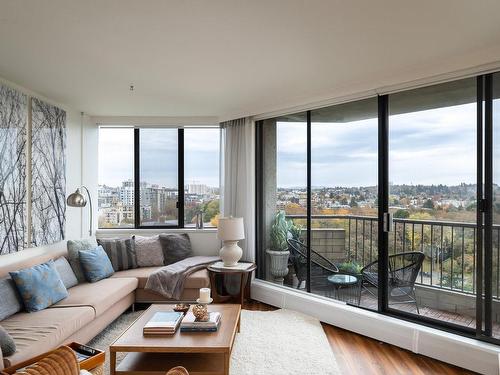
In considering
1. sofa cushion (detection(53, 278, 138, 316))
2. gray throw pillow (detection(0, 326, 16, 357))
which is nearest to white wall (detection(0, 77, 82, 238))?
sofa cushion (detection(53, 278, 138, 316))

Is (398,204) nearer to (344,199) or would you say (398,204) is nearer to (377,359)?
(344,199)

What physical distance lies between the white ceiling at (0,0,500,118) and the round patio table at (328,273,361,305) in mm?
1967

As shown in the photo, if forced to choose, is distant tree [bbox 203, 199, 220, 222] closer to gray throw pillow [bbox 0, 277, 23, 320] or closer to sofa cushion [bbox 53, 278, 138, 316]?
sofa cushion [bbox 53, 278, 138, 316]

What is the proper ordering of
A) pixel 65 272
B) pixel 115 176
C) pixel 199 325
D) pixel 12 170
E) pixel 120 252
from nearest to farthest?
pixel 199 325 → pixel 12 170 → pixel 65 272 → pixel 120 252 → pixel 115 176

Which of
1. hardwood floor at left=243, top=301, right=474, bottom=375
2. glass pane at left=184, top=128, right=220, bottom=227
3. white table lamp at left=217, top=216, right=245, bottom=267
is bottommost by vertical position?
hardwood floor at left=243, top=301, right=474, bottom=375

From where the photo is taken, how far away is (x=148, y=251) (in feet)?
14.7

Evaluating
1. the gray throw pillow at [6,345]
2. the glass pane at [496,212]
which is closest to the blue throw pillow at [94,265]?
the gray throw pillow at [6,345]

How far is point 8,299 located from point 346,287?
310 centimetres

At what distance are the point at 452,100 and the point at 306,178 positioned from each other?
167cm

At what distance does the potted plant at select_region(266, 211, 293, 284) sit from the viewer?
4352 mm

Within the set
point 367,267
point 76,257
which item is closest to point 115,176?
point 76,257

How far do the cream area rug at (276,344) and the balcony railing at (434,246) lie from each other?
0.90 meters

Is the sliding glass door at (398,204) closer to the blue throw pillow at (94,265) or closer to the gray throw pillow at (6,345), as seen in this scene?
the blue throw pillow at (94,265)

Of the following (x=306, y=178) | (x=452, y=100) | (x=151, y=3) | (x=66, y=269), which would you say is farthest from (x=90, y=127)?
(x=452, y=100)
